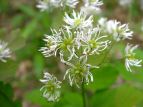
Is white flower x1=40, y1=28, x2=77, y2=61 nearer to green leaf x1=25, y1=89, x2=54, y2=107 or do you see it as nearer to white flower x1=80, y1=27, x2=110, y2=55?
white flower x1=80, y1=27, x2=110, y2=55

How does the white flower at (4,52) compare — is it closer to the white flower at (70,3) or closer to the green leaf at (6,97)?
the green leaf at (6,97)

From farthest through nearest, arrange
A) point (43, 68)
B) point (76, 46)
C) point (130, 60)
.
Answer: point (43, 68)
point (130, 60)
point (76, 46)

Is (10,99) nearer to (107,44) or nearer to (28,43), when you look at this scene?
(107,44)

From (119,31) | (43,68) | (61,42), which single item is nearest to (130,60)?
(119,31)

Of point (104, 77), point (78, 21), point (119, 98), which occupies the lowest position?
point (119, 98)

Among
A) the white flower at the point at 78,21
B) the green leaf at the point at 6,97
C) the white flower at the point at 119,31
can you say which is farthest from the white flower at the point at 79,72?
the green leaf at the point at 6,97

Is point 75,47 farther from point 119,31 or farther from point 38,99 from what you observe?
point 38,99

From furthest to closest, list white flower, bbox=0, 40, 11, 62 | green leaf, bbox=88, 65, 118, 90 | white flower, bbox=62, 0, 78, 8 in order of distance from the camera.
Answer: white flower, bbox=0, 40, 11, 62 → green leaf, bbox=88, 65, 118, 90 → white flower, bbox=62, 0, 78, 8

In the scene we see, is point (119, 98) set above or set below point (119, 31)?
below

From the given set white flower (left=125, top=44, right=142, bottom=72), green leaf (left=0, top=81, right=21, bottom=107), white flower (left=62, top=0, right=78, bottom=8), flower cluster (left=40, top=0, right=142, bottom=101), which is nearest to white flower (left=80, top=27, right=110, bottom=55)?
flower cluster (left=40, top=0, right=142, bottom=101)
